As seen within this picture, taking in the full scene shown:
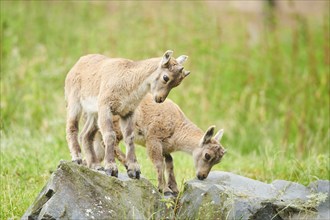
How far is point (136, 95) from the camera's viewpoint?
815 cm

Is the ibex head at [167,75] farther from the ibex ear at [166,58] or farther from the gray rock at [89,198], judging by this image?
the gray rock at [89,198]

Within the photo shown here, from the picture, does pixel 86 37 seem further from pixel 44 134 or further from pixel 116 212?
pixel 116 212

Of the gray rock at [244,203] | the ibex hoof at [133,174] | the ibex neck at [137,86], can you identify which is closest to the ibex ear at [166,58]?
the ibex neck at [137,86]

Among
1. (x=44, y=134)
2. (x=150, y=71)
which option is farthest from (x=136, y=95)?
(x=44, y=134)

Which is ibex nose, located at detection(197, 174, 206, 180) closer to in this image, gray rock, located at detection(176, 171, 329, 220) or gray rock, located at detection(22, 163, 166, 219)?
gray rock, located at detection(176, 171, 329, 220)

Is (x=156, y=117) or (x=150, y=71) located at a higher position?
(x=150, y=71)

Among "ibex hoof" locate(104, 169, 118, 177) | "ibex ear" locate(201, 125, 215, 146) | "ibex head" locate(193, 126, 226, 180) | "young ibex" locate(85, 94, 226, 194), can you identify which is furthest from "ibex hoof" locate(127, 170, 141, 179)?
"ibex ear" locate(201, 125, 215, 146)

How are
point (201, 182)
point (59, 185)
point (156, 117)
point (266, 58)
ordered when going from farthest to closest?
1. point (266, 58)
2. point (156, 117)
3. point (201, 182)
4. point (59, 185)

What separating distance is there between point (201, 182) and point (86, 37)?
9226mm

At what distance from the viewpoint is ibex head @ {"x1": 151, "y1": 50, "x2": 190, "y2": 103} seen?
787 centimetres

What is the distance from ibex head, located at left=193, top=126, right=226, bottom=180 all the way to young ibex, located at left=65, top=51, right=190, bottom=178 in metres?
1.12

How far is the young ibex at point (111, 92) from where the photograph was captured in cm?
787

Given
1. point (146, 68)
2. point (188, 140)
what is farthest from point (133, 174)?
point (188, 140)

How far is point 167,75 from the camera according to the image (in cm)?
787
